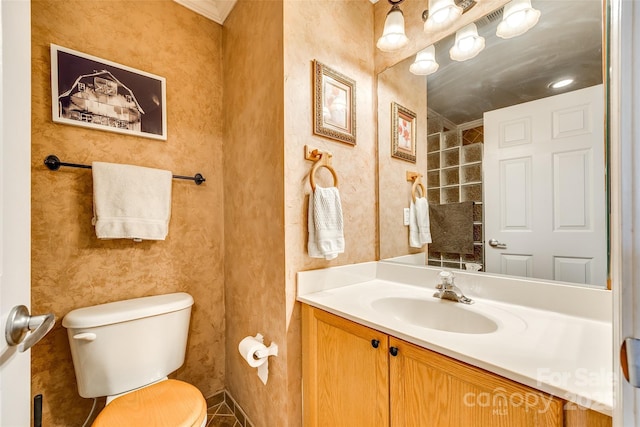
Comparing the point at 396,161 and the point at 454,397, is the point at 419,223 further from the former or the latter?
the point at 454,397

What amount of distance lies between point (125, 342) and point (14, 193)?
0.90m

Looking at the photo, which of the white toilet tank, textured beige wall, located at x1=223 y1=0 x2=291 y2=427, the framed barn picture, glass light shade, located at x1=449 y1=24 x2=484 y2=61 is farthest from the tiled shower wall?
the framed barn picture

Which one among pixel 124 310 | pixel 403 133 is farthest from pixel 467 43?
pixel 124 310

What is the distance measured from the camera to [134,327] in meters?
1.13

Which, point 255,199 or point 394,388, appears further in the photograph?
point 255,199

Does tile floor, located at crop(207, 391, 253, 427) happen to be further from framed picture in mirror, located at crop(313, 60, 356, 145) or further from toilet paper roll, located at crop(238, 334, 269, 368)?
framed picture in mirror, located at crop(313, 60, 356, 145)

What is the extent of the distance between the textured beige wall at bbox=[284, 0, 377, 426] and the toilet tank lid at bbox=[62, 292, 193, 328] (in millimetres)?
599

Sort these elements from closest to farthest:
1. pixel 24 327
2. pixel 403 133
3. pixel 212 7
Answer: pixel 24 327 < pixel 403 133 < pixel 212 7

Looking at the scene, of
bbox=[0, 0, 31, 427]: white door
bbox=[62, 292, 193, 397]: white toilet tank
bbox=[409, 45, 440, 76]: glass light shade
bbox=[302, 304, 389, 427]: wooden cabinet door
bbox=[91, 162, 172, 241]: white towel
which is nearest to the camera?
bbox=[0, 0, 31, 427]: white door

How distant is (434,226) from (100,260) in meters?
1.64

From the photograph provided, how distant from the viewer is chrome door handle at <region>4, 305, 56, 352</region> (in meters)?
0.46

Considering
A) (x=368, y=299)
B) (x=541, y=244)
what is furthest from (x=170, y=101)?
(x=541, y=244)

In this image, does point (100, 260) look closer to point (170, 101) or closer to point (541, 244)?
point (170, 101)

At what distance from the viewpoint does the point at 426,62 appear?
1.28 metres
